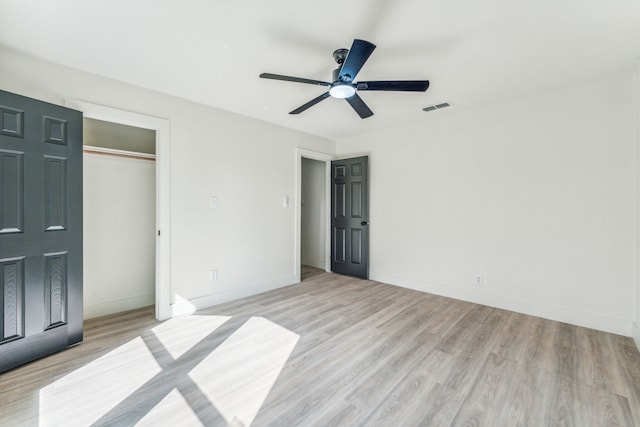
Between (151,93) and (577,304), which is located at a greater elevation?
(151,93)

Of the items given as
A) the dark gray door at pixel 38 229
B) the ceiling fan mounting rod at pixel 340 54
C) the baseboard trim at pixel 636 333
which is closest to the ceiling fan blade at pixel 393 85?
the ceiling fan mounting rod at pixel 340 54

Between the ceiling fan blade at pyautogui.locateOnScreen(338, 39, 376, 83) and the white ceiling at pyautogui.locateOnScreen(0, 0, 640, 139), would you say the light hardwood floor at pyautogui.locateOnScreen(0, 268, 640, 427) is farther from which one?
the white ceiling at pyautogui.locateOnScreen(0, 0, 640, 139)

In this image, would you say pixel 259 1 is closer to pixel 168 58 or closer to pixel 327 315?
pixel 168 58

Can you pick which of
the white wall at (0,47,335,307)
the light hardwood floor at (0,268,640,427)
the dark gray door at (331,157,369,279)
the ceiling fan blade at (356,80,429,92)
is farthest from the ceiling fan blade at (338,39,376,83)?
the dark gray door at (331,157,369,279)

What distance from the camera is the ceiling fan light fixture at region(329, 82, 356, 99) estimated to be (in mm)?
2155

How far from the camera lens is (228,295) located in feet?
11.8

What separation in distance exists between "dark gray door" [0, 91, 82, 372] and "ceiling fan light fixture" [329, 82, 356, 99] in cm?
229

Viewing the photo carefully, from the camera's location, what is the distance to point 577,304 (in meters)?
2.93

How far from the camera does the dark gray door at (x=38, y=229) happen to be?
2092 mm

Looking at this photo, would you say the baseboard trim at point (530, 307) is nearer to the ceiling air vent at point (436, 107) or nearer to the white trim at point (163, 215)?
the ceiling air vent at point (436, 107)

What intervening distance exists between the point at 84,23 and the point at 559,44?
3570mm

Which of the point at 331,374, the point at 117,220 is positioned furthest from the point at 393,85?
the point at 117,220

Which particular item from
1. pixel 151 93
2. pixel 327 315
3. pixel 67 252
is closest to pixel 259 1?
pixel 151 93

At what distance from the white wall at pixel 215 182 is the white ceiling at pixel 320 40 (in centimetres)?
19
